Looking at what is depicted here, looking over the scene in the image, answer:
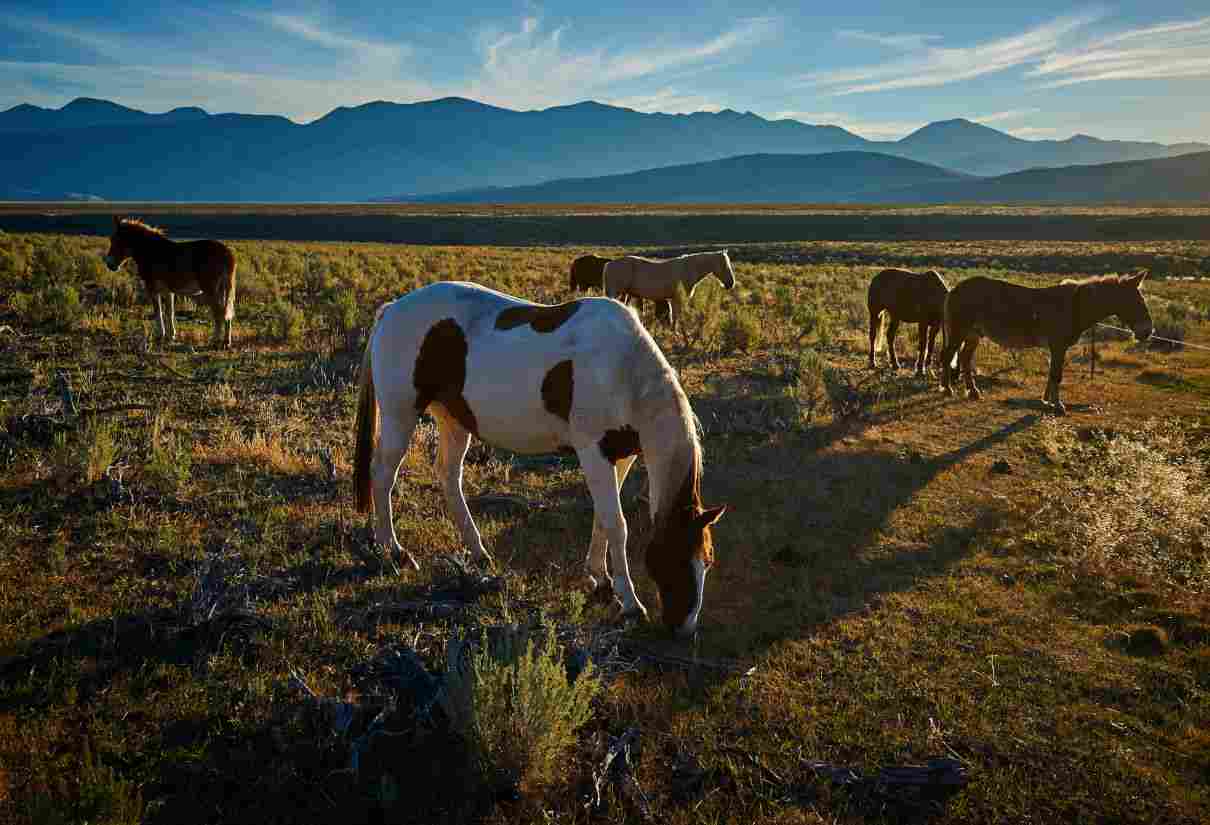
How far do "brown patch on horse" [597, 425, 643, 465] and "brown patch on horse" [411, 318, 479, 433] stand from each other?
981 mm

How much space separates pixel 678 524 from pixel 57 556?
4.40m

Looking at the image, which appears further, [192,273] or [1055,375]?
[192,273]

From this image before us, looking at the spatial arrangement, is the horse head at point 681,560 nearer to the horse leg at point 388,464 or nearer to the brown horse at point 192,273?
the horse leg at point 388,464

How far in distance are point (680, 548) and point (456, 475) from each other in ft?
6.87

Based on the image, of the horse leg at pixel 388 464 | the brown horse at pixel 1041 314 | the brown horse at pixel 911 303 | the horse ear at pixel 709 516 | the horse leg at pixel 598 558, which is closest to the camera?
the horse ear at pixel 709 516

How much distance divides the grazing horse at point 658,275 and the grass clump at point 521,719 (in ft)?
44.3

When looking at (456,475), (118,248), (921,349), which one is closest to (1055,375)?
(921,349)

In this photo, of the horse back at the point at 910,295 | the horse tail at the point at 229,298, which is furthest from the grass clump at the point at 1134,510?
the horse tail at the point at 229,298

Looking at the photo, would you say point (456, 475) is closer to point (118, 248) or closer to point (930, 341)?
point (930, 341)

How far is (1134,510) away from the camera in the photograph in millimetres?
6273

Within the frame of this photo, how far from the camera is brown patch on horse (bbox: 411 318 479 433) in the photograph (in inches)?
186

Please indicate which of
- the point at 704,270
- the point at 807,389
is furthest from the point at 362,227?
the point at 807,389

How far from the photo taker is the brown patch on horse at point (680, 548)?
408cm

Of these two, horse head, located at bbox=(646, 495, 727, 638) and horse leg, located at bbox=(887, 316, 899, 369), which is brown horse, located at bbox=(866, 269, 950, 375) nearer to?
horse leg, located at bbox=(887, 316, 899, 369)
